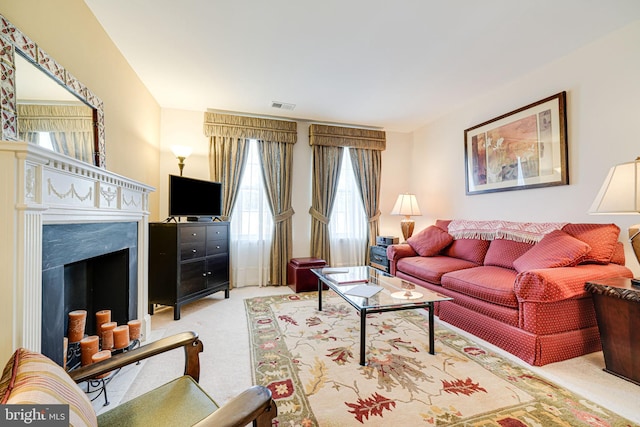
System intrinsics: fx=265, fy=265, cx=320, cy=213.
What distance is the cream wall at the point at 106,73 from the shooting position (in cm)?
150

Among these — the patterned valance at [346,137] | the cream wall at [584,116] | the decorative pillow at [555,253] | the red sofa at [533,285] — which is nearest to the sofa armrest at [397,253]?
the red sofa at [533,285]

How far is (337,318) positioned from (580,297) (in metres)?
1.92

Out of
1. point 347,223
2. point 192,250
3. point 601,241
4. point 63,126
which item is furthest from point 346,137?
point 63,126

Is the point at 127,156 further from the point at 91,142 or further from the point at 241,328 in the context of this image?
the point at 241,328

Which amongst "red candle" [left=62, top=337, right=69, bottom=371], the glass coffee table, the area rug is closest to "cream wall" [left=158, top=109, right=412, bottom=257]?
the glass coffee table

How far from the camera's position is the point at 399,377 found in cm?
171

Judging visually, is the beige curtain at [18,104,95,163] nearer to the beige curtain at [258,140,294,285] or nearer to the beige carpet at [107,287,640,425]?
the beige carpet at [107,287,640,425]

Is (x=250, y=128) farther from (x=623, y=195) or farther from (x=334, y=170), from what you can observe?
(x=623, y=195)

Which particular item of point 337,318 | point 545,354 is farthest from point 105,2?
point 545,354

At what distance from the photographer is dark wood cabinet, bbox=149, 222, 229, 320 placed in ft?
9.14

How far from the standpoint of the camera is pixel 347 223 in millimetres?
4457

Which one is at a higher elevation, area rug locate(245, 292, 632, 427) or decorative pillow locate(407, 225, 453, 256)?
decorative pillow locate(407, 225, 453, 256)

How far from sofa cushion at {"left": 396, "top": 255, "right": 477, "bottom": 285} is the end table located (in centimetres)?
113

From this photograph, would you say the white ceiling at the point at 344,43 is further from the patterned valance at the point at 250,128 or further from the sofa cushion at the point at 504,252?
the sofa cushion at the point at 504,252
